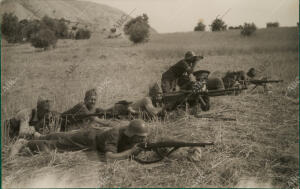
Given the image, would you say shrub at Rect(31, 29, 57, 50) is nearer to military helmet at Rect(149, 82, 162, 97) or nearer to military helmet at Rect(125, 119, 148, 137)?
military helmet at Rect(149, 82, 162, 97)

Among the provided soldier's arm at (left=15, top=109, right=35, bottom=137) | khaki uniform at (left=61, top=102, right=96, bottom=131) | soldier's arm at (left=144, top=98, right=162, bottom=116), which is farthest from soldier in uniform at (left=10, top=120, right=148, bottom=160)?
soldier's arm at (left=144, top=98, right=162, bottom=116)

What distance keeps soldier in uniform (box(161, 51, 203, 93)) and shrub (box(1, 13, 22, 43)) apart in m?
35.0

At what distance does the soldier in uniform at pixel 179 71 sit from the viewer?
917 centimetres

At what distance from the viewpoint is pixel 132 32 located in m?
39.4

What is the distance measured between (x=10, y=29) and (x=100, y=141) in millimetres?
38424

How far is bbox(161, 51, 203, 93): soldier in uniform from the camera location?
361 inches

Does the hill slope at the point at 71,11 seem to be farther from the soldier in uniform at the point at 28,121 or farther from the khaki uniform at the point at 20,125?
the khaki uniform at the point at 20,125

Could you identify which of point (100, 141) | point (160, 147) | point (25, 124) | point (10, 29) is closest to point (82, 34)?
point (10, 29)

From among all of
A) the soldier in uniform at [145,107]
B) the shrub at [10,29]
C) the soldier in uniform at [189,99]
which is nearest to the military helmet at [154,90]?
the soldier in uniform at [145,107]

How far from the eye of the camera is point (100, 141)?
5.38 meters

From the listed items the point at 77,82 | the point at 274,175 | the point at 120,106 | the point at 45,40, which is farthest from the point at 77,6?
the point at 274,175

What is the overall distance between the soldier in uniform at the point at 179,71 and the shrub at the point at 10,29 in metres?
35.0

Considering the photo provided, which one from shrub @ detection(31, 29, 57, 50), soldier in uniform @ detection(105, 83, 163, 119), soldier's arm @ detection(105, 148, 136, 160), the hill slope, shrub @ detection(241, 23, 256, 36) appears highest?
the hill slope

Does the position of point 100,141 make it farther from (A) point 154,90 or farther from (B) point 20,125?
(A) point 154,90
